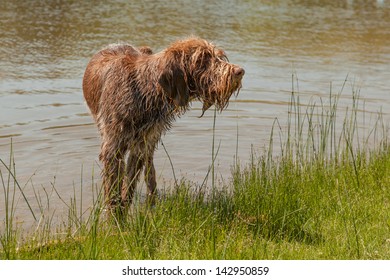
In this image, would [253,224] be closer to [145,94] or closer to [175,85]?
[175,85]

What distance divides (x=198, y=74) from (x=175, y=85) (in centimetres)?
26

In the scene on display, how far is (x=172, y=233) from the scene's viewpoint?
234 inches

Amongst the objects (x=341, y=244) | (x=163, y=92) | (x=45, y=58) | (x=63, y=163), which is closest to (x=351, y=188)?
(x=341, y=244)

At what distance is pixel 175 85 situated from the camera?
6887mm

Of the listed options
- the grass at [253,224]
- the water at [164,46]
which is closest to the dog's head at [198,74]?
the grass at [253,224]

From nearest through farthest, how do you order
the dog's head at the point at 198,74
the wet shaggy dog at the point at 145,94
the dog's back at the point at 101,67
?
the dog's head at the point at 198,74 < the wet shaggy dog at the point at 145,94 < the dog's back at the point at 101,67

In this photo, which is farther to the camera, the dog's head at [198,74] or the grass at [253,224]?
the dog's head at [198,74]

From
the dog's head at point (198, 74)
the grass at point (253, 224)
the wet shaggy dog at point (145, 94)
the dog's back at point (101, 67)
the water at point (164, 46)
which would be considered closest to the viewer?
the grass at point (253, 224)

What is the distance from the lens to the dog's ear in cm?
682

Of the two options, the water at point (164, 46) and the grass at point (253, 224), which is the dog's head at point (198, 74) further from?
the water at point (164, 46)

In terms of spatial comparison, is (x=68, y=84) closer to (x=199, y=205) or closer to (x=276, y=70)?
(x=276, y=70)

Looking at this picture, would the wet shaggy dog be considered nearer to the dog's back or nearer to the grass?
the dog's back

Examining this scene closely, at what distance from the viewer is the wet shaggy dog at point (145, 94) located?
22.1ft

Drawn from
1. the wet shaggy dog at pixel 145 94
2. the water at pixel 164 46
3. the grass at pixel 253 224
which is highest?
the wet shaggy dog at pixel 145 94
